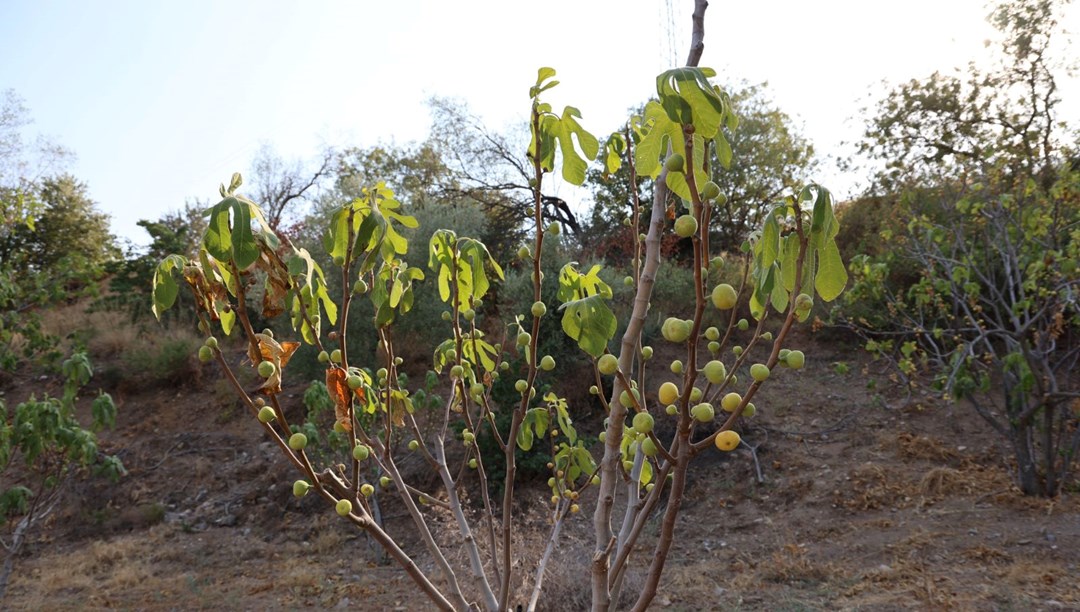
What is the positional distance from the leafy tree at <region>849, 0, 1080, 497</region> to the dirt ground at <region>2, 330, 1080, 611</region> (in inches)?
19.5

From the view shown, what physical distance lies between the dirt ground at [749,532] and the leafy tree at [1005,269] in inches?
19.5

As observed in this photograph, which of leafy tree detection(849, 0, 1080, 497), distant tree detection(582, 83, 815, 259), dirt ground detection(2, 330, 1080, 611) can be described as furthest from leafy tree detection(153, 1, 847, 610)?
distant tree detection(582, 83, 815, 259)

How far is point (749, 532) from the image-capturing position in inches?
189

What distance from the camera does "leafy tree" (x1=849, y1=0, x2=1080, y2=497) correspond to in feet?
14.0

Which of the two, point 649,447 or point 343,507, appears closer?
point 649,447

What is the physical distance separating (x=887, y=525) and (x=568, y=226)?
27.7 feet

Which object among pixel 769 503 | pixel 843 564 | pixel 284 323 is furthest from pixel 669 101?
pixel 284 323

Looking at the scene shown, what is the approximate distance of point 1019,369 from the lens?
13.9 ft

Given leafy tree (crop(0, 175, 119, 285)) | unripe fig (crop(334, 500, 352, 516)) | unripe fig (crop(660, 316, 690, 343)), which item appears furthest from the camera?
leafy tree (crop(0, 175, 119, 285))

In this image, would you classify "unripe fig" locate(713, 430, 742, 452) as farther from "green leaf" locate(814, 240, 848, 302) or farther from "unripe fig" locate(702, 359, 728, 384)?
"green leaf" locate(814, 240, 848, 302)

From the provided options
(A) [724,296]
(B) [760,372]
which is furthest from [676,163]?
(B) [760,372]

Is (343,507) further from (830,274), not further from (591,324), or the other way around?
(830,274)

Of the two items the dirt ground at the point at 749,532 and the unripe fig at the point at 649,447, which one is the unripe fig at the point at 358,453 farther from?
the dirt ground at the point at 749,532

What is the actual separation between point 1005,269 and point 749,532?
249 centimetres
